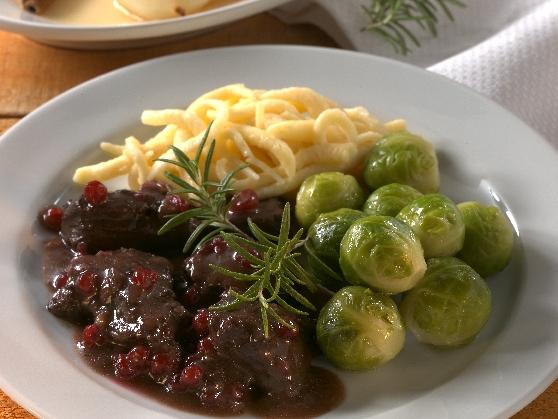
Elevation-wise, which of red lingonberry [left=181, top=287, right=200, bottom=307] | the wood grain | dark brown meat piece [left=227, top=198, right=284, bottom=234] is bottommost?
the wood grain

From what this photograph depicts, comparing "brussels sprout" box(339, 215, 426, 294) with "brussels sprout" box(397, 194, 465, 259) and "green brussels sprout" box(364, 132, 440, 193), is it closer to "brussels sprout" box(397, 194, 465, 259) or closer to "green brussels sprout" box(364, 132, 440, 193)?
"brussels sprout" box(397, 194, 465, 259)

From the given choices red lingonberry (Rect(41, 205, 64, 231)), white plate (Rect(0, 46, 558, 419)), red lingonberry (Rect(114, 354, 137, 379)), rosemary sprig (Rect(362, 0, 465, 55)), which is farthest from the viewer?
rosemary sprig (Rect(362, 0, 465, 55))

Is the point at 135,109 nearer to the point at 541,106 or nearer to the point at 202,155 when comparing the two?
the point at 202,155

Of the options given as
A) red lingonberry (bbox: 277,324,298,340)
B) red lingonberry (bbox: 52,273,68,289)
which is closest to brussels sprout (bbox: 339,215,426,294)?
red lingonberry (bbox: 277,324,298,340)

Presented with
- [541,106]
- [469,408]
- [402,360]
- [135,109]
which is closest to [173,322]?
[402,360]

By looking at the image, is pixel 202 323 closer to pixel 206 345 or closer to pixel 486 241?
pixel 206 345
